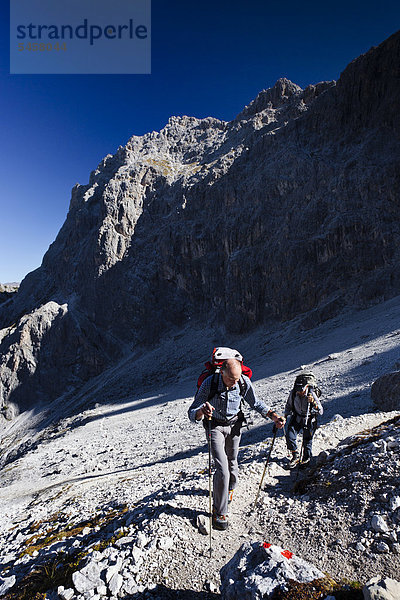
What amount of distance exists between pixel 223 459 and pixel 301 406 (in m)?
2.55

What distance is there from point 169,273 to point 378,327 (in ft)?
167

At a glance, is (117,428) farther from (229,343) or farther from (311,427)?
(229,343)

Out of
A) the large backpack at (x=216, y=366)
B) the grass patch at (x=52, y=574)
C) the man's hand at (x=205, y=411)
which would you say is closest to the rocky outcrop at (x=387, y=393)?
the large backpack at (x=216, y=366)

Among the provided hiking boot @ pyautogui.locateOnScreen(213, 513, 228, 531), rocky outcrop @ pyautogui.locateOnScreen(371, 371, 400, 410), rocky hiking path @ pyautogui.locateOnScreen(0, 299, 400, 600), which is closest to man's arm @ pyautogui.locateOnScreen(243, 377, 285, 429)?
rocky hiking path @ pyautogui.locateOnScreen(0, 299, 400, 600)

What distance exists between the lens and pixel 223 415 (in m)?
4.54

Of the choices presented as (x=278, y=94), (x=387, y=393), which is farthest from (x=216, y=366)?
(x=278, y=94)

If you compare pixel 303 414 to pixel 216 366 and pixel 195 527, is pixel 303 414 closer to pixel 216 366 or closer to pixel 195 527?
pixel 216 366

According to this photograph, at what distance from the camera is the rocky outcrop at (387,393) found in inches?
366

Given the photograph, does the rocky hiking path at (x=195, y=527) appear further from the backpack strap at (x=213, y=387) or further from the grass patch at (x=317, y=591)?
the backpack strap at (x=213, y=387)

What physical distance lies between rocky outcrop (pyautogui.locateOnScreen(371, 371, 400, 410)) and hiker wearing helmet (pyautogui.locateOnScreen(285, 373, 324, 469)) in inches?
172

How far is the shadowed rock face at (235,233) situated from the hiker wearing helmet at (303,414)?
37.8 meters

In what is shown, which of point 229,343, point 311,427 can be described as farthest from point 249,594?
point 229,343

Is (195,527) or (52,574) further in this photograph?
(195,527)

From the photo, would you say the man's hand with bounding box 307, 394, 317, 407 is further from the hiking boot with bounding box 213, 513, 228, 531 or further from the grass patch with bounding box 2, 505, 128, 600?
the grass patch with bounding box 2, 505, 128, 600
